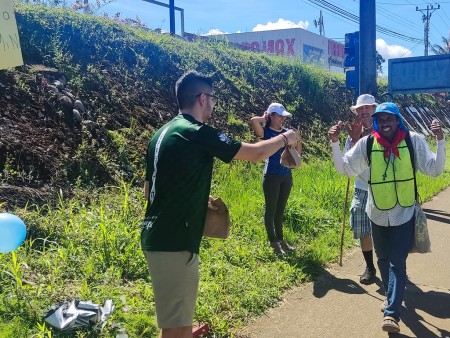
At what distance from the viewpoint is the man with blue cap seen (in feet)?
12.2

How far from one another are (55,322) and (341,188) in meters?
6.20

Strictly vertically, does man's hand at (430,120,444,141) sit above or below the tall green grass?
above

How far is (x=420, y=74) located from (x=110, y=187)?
23.6 ft

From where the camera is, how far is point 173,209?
2.54 metres

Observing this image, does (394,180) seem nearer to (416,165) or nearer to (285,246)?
(416,165)

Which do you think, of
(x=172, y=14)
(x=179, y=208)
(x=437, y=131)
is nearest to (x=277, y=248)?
(x=437, y=131)

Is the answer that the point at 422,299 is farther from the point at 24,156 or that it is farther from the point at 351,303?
the point at 24,156

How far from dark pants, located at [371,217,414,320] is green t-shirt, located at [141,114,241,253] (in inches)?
76.0

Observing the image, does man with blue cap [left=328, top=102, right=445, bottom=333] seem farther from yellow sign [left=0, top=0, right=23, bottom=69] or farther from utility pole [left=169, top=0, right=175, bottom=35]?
utility pole [left=169, top=0, right=175, bottom=35]

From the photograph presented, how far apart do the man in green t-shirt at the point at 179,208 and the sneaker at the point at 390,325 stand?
1.78 meters

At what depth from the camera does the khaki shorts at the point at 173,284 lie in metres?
2.56

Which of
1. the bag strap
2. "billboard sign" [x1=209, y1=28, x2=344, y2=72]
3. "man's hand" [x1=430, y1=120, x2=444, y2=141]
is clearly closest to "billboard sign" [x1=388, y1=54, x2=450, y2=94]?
"man's hand" [x1=430, y1=120, x2=444, y2=141]

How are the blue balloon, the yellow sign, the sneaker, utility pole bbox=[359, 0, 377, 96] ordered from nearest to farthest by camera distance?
the blue balloon → the yellow sign → the sneaker → utility pole bbox=[359, 0, 377, 96]

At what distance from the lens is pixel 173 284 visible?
2578 millimetres
